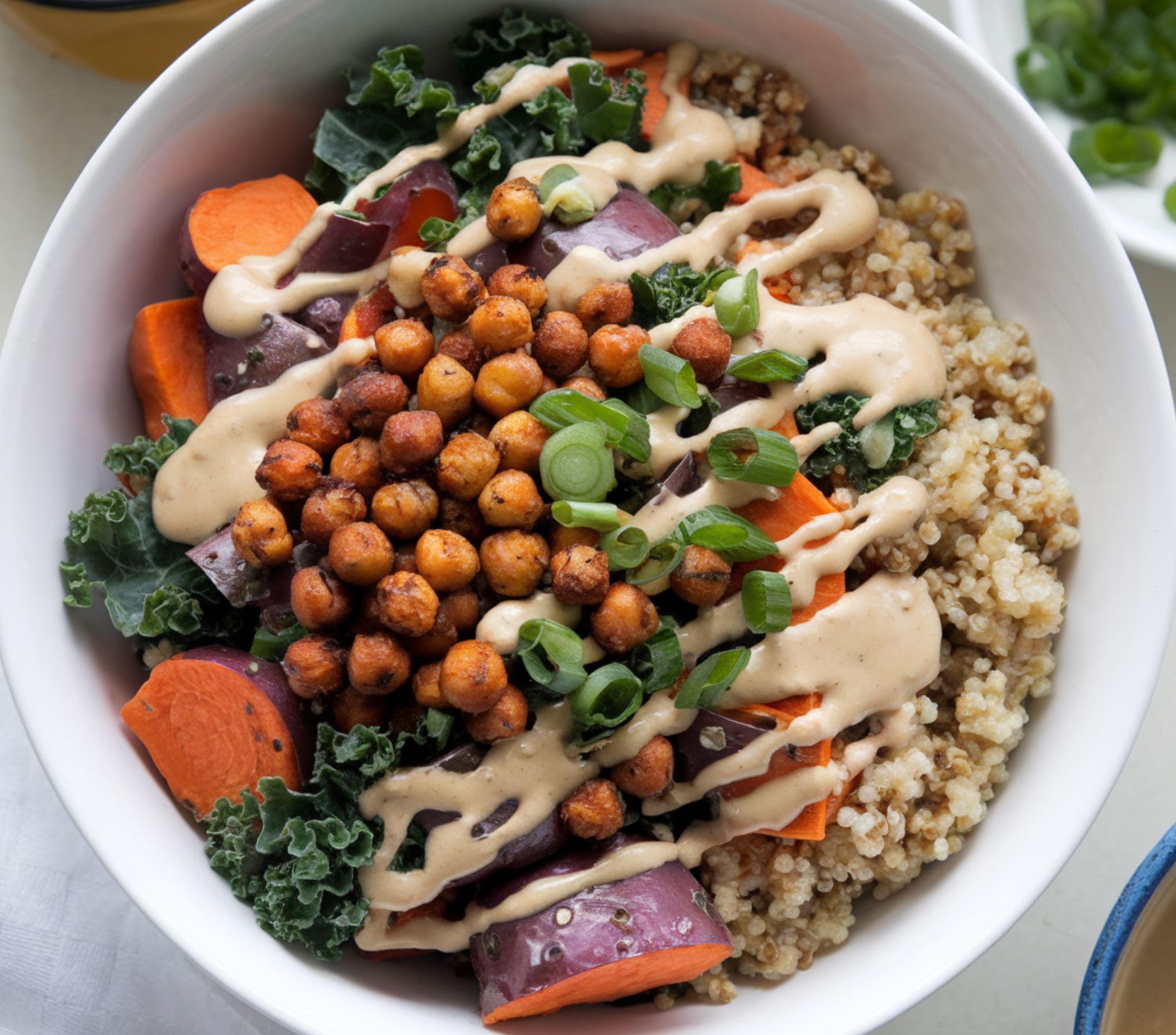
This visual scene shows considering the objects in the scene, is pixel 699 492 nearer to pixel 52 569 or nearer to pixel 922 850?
pixel 922 850

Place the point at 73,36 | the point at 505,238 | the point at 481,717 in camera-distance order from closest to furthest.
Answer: the point at 481,717, the point at 505,238, the point at 73,36

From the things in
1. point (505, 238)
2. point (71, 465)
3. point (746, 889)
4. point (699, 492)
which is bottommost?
point (746, 889)

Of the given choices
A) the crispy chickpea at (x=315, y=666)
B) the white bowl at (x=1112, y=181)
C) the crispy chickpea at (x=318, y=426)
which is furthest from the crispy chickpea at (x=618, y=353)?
the white bowl at (x=1112, y=181)

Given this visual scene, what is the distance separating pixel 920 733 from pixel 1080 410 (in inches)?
28.3

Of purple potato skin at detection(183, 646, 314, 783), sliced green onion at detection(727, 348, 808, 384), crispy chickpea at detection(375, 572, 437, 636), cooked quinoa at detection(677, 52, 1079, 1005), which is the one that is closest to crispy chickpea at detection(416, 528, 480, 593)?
Result: crispy chickpea at detection(375, 572, 437, 636)

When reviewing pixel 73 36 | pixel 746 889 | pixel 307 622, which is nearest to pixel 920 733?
pixel 746 889

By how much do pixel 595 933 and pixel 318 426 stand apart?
40.4 inches

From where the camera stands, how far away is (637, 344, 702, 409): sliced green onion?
6.88 ft

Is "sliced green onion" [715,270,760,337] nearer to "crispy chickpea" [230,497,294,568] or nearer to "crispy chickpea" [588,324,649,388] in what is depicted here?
"crispy chickpea" [588,324,649,388]

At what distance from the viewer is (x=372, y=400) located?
6.95 feet

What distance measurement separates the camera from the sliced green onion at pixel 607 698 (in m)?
2.05

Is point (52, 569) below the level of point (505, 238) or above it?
below

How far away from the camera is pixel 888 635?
85.3 inches

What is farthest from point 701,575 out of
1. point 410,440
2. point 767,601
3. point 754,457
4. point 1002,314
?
point 1002,314
